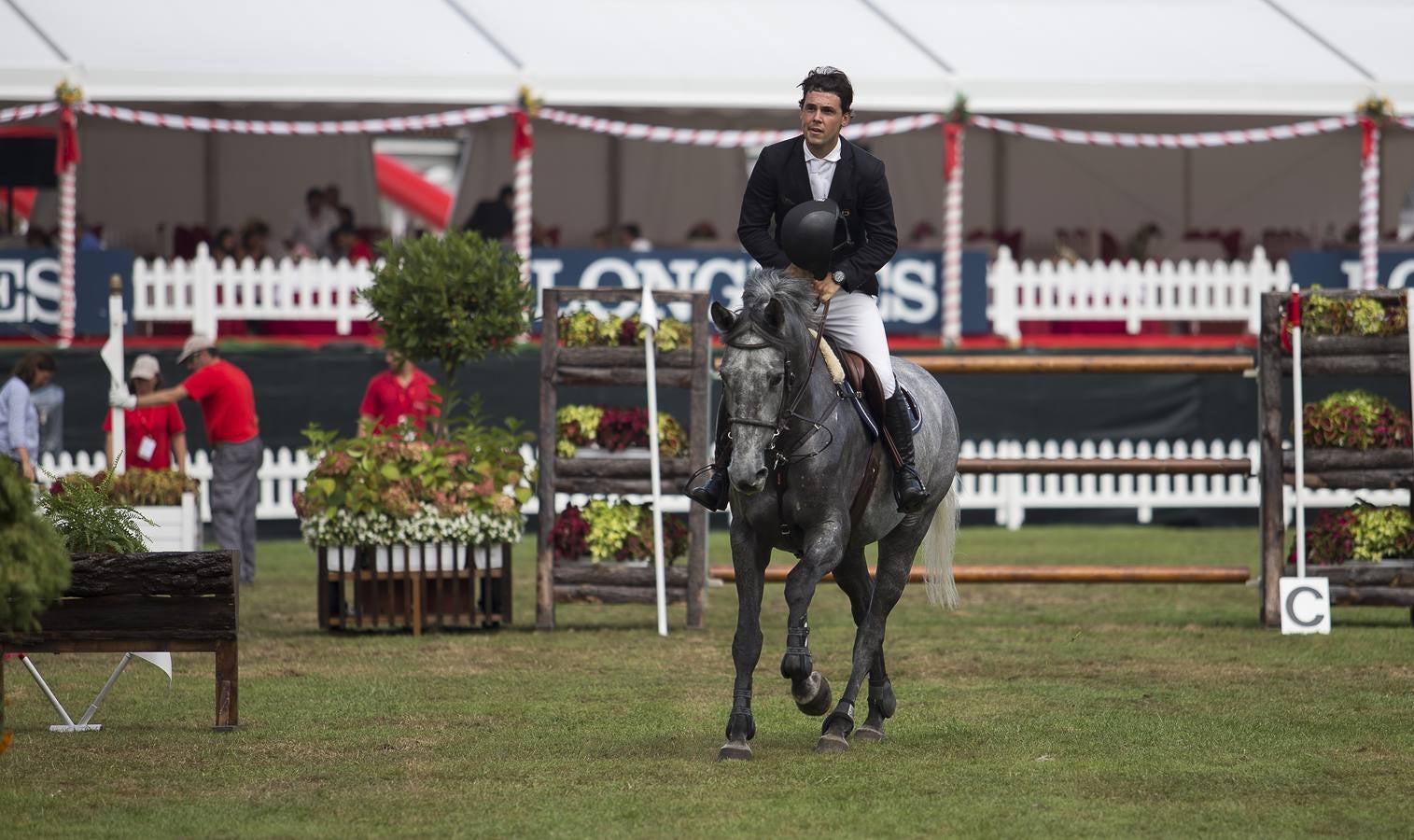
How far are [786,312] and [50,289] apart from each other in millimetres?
16768

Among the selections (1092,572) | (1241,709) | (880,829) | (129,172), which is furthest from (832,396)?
(129,172)

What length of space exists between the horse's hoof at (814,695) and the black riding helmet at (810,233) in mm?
1765

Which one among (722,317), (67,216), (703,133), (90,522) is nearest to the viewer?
(722,317)

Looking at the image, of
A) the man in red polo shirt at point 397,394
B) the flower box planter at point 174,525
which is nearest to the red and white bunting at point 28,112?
the man in red polo shirt at point 397,394

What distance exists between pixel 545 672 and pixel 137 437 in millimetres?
6727

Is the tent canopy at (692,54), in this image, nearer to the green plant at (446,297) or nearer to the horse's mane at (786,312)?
the green plant at (446,297)

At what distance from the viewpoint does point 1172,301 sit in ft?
76.0

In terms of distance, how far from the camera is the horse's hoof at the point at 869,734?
326 inches

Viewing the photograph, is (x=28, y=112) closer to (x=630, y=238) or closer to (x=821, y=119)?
(x=630, y=238)

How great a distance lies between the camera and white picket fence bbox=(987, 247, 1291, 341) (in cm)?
2306

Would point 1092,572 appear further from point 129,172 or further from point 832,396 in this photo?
point 129,172

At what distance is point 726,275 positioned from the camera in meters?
22.8

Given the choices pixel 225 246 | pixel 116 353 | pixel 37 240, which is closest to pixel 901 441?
pixel 116 353

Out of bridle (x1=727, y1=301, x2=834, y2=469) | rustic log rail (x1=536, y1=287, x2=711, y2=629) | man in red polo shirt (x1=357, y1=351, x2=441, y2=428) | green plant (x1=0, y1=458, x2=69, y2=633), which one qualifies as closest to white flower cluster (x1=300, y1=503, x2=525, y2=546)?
rustic log rail (x1=536, y1=287, x2=711, y2=629)
